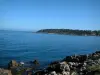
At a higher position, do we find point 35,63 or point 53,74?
point 53,74

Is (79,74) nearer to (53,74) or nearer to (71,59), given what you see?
(53,74)

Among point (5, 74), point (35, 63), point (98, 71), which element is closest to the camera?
point (98, 71)

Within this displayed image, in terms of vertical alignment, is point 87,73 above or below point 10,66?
above

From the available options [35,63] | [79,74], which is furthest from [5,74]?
[35,63]

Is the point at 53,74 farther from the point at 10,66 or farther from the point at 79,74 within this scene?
the point at 10,66

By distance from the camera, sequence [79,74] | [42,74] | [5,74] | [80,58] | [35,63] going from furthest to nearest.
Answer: [35,63] → [80,58] → [42,74] → [5,74] → [79,74]

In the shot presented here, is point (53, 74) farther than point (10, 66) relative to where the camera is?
No

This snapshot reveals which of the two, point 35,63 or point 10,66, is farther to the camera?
point 35,63

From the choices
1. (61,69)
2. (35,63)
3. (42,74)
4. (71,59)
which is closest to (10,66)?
(35,63)

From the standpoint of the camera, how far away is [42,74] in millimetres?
26953

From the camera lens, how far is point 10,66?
1566 inches

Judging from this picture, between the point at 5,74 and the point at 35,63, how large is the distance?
21962 mm

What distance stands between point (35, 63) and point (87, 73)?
26.2 m

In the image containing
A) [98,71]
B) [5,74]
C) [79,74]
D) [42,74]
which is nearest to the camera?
[98,71]
